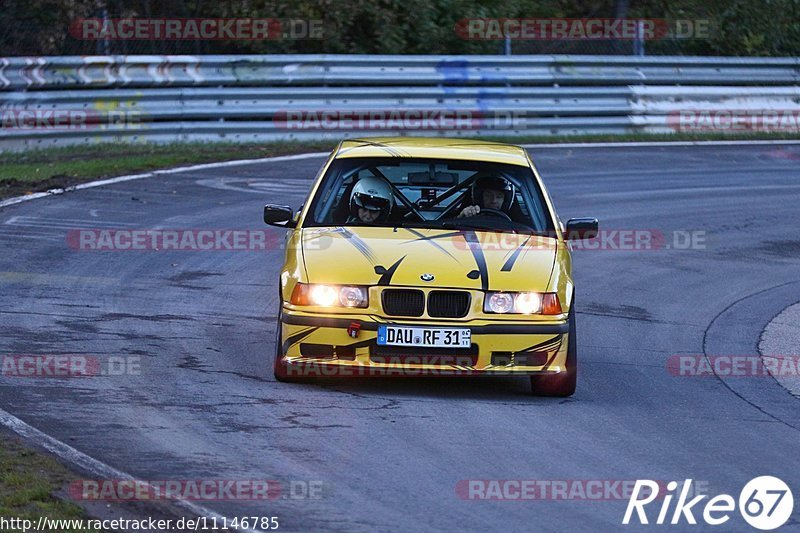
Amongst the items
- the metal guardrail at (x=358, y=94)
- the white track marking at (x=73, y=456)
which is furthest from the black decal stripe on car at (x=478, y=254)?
the metal guardrail at (x=358, y=94)

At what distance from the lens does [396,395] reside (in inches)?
320

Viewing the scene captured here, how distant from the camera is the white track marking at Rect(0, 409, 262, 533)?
593 cm

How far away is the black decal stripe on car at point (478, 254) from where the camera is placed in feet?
26.5

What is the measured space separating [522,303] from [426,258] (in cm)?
64

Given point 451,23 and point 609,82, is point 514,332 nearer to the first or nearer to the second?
point 609,82

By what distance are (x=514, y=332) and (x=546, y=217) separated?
4.93 ft

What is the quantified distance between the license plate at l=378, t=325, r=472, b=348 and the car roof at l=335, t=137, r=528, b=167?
190 centimetres

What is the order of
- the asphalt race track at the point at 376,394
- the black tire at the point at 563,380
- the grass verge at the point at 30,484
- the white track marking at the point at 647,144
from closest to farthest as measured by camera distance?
the grass verge at the point at 30,484 → the asphalt race track at the point at 376,394 → the black tire at the point at 563,380 → the white track marking at the point at 647,144

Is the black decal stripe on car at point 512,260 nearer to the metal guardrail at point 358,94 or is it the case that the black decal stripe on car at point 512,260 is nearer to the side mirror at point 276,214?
the side mirror at point 276,214

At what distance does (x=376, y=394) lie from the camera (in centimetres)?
813

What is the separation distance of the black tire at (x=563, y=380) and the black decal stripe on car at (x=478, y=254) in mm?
567

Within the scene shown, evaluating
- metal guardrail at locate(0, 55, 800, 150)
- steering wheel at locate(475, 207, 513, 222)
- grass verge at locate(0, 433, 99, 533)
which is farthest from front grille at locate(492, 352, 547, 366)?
metal guardrail at locate(0, 55, 800, 150)

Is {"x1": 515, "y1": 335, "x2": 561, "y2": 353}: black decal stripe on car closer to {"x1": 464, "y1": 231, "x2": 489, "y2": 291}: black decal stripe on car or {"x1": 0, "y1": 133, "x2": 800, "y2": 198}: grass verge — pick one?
{"x1": 464, "y1": 231, "x2": 489, "y2": 291}: black decal stripe on car

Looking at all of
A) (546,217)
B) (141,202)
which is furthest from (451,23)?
(546,217)
